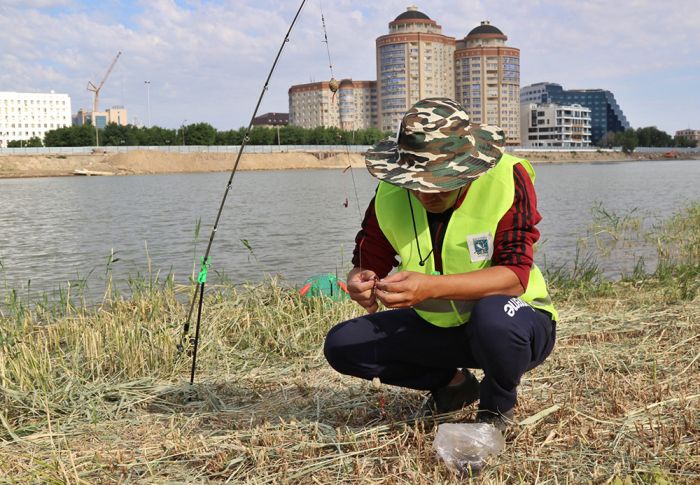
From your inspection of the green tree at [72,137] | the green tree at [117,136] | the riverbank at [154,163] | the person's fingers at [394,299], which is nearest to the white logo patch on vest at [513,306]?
the person's fingers at [394,299]

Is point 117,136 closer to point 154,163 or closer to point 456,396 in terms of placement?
point 154,163

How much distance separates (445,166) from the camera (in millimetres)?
2094

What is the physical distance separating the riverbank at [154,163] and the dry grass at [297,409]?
173ft

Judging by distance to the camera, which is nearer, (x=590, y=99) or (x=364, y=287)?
(x=364, y=287)

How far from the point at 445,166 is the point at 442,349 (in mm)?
702

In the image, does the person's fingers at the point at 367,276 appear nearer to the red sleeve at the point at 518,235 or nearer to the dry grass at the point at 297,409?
the red sleeve at the point at 518,235

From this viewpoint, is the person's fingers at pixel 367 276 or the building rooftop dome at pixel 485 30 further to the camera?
the building rooftop dome at pixel 485 30

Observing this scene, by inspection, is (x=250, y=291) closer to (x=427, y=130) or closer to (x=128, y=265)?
(x=427, y=130)

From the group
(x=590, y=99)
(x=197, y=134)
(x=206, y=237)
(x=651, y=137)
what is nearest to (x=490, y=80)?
(x=651, y=137)

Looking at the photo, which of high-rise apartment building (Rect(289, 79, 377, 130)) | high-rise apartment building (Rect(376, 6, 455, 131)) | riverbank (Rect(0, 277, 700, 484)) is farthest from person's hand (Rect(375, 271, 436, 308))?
high-rise apartment building (Rect(289, 79, 377, 130))

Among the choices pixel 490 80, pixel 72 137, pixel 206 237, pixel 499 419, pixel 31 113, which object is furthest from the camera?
pixel 31 113

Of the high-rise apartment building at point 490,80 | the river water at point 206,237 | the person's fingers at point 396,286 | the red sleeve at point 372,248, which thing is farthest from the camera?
the high-rise apartment building at point 490,80

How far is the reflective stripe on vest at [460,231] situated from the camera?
219cm

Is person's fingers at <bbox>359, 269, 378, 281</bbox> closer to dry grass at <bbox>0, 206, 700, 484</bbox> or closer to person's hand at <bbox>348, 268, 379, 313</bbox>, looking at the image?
person's hand at <bbox>348, 268, 379, 313</bbox>
